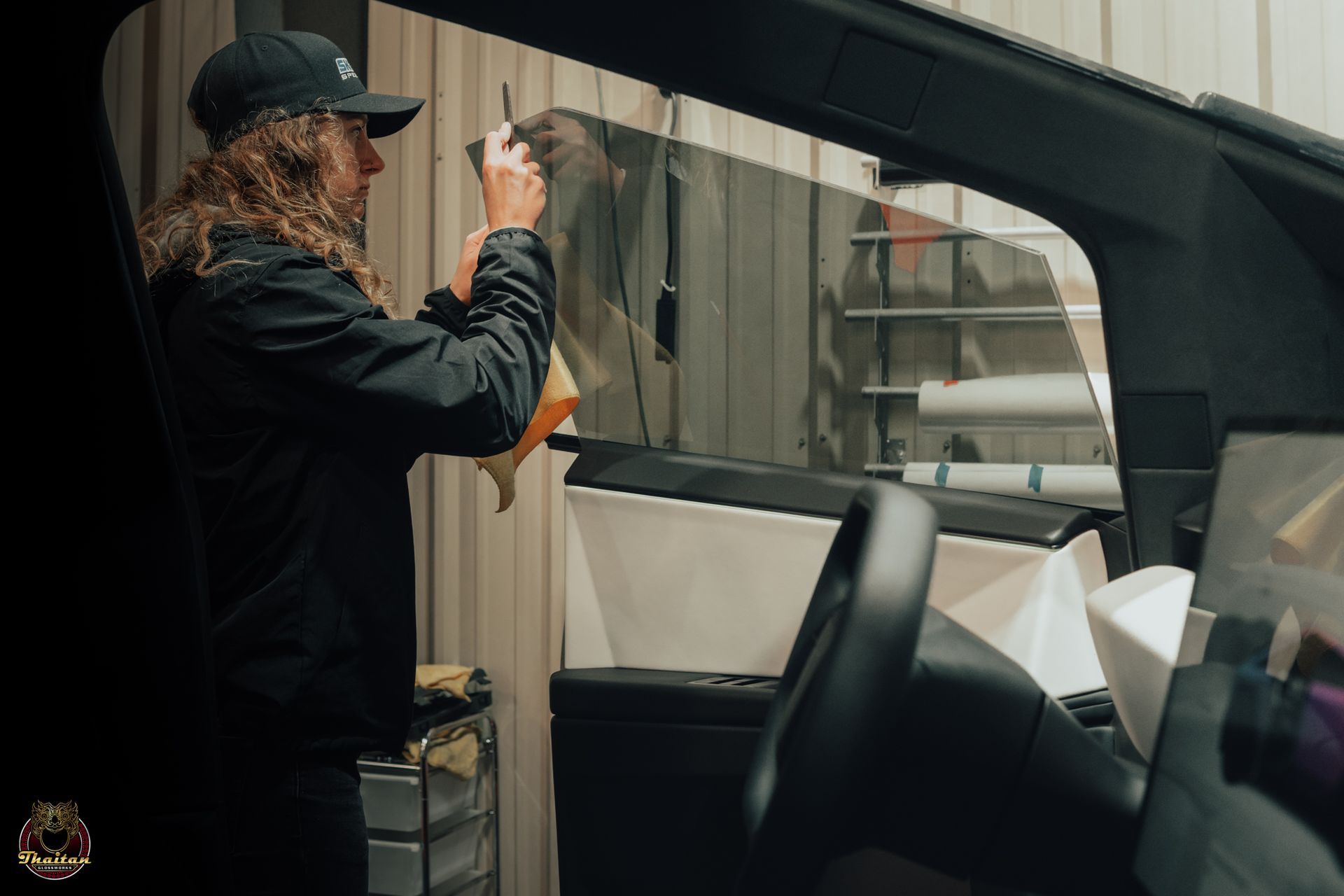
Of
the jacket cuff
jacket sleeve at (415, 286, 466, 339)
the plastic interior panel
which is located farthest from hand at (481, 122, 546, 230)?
the plastic interior panel

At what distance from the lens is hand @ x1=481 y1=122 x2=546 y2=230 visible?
4.09ft

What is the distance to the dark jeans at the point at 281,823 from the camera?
3.51 ft

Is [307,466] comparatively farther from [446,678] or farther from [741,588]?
[446,678]

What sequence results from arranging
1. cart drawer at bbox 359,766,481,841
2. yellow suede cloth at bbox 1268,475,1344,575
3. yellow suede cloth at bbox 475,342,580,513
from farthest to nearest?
1. cart drawer at bbox 359,766,481,841
2. yellow suede cloth at bbox 475,342,580,513
3. yellow suede cloth at bbox 1268,475,1344,575

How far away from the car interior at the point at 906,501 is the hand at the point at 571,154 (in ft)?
0.04

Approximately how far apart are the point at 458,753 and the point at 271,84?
2.07 meters

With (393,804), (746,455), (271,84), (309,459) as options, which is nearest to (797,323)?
(746,455)

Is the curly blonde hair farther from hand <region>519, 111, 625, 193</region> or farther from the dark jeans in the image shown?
the dark jeans

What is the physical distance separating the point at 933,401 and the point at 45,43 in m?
1.04

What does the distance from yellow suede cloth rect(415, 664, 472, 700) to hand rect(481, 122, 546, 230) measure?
1.93m

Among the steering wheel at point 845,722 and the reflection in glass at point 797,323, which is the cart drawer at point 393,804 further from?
the steering wheel at point 845,722

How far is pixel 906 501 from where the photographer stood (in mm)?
545

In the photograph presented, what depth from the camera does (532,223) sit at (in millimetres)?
1258

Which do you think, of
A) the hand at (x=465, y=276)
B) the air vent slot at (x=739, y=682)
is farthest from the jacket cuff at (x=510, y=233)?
the air vent slot at (x=739, y=682)
